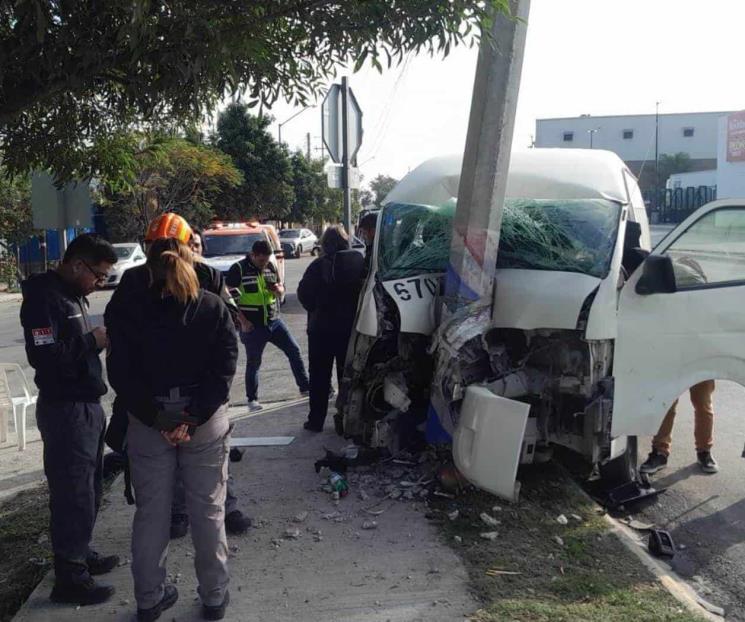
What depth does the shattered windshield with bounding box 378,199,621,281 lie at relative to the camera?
5352mm

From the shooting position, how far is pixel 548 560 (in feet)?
14.5

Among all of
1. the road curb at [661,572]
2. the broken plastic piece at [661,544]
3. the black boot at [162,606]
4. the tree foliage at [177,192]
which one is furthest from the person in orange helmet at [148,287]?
the tree foliage at [177,192]

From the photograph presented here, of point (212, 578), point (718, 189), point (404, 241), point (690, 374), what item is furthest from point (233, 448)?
point (718, 189)

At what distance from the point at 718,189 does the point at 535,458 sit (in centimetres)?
4023

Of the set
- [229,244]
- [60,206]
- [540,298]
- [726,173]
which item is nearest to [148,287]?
[540,298]

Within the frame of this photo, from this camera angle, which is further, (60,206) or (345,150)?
(345,150)

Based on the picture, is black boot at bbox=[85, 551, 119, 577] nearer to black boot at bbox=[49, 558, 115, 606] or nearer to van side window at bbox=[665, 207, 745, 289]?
black boot at bbox=[49, 558, 115, 606]

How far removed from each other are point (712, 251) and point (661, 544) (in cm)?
205

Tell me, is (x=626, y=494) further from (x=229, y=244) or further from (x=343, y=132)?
(x=229, y=244)

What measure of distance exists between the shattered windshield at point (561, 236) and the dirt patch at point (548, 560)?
4.95 feet

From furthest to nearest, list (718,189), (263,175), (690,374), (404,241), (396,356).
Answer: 1. (718,189)
2. (263,175)
3. (404,241)
4. (396,356)
5. (690,374)

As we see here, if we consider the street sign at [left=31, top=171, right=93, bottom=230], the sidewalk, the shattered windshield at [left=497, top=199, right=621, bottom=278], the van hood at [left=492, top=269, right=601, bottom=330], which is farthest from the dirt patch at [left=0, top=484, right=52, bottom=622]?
the shattered windshield at [left=497, top=199, right=621, bottom=278]

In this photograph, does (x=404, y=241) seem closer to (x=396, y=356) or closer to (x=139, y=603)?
(x=396, y=356)

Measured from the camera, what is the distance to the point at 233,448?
6.32 meters
